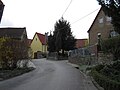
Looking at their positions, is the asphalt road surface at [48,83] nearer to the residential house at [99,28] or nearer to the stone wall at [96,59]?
the stone wall at [96,59]

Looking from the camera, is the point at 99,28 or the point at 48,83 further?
the point at 99,28

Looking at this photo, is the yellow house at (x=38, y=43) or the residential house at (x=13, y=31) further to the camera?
the yellow house at (x=38, y=43)

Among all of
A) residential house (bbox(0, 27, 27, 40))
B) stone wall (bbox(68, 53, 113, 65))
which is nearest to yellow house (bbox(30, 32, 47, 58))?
residential house (bbox(0, 27, 27, 40))

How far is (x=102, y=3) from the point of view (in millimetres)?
18219

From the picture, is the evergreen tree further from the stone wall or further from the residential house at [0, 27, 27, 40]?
the residential house at [0, 27, 27, 40]

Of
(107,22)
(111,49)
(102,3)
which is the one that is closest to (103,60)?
(111,49)

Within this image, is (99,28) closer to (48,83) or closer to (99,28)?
(99,28)

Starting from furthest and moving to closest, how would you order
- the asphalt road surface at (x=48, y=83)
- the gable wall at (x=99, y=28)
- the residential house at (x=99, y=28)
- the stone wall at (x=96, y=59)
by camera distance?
the gable wall at (x=99, y=28), the residential house at (x=99, y=28), the stone wall at (x=96, y=59), the asphalt road surface at (x=48, y=83)

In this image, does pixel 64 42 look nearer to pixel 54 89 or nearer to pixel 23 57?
pixel 23 57

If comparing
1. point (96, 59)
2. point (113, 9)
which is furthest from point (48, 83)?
point (96, 59)

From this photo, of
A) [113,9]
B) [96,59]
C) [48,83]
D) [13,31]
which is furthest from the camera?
[13,31]

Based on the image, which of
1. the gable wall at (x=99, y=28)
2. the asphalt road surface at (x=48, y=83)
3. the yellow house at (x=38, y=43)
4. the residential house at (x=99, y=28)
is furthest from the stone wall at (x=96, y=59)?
the yellow house at (x=38, y=43)

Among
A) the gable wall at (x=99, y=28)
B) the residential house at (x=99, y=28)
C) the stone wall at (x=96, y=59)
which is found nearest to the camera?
the stone wall at (x=96, y=59)

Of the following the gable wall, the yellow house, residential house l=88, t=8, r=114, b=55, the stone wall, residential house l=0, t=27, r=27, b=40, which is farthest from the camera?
the yellow house
